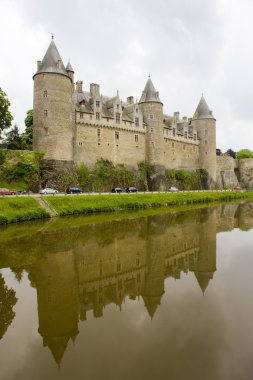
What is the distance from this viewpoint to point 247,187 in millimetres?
76125

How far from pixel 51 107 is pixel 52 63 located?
5284 mm

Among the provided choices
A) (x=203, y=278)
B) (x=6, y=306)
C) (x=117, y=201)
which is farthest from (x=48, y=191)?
(x=6, y=306)

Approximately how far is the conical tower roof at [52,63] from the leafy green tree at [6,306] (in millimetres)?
30897

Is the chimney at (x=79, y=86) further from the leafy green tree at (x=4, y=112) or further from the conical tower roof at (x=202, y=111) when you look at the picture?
the conical tower roof at (x=202, y=111)

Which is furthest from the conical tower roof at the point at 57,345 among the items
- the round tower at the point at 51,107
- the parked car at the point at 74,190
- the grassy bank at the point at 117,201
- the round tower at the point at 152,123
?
the round tower at the point at 152,123

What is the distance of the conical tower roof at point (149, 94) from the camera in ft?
166

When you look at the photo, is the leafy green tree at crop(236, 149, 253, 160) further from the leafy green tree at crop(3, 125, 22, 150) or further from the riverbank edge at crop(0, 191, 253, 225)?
the leafy green tree at crop(3, 125, 22, 150)

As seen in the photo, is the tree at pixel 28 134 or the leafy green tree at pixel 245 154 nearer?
the tree at pixel 28 134

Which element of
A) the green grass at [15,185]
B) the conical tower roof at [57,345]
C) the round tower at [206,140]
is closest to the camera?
the conical tower roof at [57,345]

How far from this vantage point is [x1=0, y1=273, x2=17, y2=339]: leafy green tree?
316 inches

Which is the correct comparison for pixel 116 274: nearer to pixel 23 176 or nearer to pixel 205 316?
pixel 205 316

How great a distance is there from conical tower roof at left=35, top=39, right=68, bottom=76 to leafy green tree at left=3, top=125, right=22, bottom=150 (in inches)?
410

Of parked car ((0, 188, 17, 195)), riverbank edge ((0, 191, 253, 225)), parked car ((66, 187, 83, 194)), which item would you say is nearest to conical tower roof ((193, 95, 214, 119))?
riverbank edge ((0, 191, 253, 225))

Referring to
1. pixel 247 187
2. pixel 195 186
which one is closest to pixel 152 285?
pixel 195 186
